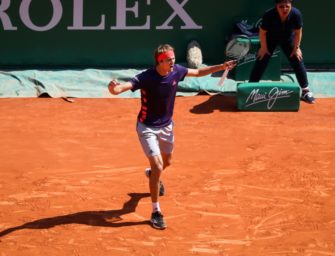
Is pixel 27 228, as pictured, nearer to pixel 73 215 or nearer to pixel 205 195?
pixel 73 215

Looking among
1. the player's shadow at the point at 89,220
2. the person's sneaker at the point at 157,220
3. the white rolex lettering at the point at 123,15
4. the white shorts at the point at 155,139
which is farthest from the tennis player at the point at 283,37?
the person's sneaker at the point at 157,220

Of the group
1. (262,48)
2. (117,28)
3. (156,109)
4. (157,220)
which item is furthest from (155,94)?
(117,28)

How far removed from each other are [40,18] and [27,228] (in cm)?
694

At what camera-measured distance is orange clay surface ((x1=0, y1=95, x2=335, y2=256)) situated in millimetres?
6863

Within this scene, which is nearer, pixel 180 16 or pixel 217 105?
pixel 217 105

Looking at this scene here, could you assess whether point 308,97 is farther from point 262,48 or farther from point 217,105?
point 217,105

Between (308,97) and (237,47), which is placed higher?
(237,47)

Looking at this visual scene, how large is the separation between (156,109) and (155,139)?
302 millimetres

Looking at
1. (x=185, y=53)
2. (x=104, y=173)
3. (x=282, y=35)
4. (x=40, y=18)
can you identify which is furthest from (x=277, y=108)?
→ (x=40, y=18)

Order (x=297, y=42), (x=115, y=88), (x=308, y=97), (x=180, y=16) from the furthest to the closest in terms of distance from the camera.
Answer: (x=180, y=16) → (x=308, y=97) → (x=297, y=42) → (x=115, y=88)

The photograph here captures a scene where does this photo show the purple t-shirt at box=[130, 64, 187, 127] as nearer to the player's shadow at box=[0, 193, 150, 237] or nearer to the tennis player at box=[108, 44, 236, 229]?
the tennis player at box=[108, 44, 236, 229]

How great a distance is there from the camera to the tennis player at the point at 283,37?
11.4m

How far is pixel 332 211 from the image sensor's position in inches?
296

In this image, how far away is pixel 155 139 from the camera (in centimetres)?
732
